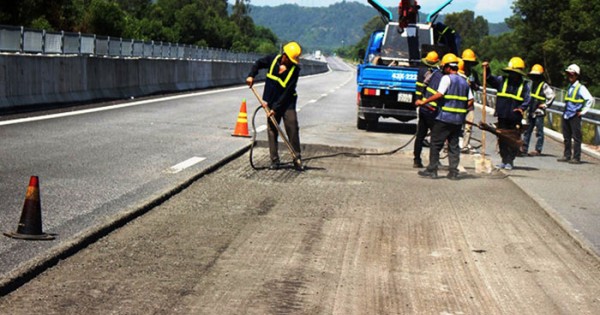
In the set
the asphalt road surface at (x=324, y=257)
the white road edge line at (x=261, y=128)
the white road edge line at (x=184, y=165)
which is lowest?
the white road edge line at (x=261, y=128)

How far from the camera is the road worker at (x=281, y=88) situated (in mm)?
13075

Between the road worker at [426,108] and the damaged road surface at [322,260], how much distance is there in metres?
3.08

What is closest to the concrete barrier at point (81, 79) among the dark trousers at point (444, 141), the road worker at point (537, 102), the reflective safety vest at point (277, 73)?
the reflective safety vest at point (277, 73)

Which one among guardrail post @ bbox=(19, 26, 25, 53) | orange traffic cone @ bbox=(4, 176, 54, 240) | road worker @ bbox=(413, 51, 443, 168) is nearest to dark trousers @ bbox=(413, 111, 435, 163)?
road worker @ bbox=(413, 51, 443, 168)

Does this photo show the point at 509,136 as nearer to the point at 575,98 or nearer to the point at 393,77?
the point at 575,98

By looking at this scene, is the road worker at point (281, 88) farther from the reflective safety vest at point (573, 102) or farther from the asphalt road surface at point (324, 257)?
the reflective safety vest at point (573, 102)

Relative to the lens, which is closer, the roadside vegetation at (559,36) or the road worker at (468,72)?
the road worker at (468,72)

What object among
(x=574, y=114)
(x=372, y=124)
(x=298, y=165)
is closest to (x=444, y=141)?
(x=298, y=165)

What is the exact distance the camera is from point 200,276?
6539 mm

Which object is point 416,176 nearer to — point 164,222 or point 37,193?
point 164,222

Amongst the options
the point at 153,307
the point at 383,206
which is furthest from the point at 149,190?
the point at 153,307

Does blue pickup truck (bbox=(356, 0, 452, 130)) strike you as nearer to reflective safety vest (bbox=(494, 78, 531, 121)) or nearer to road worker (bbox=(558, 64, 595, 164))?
road worker (bbox=(558, 64, 595, 164))

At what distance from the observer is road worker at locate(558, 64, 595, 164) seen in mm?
17219

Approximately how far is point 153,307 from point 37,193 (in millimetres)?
2152
